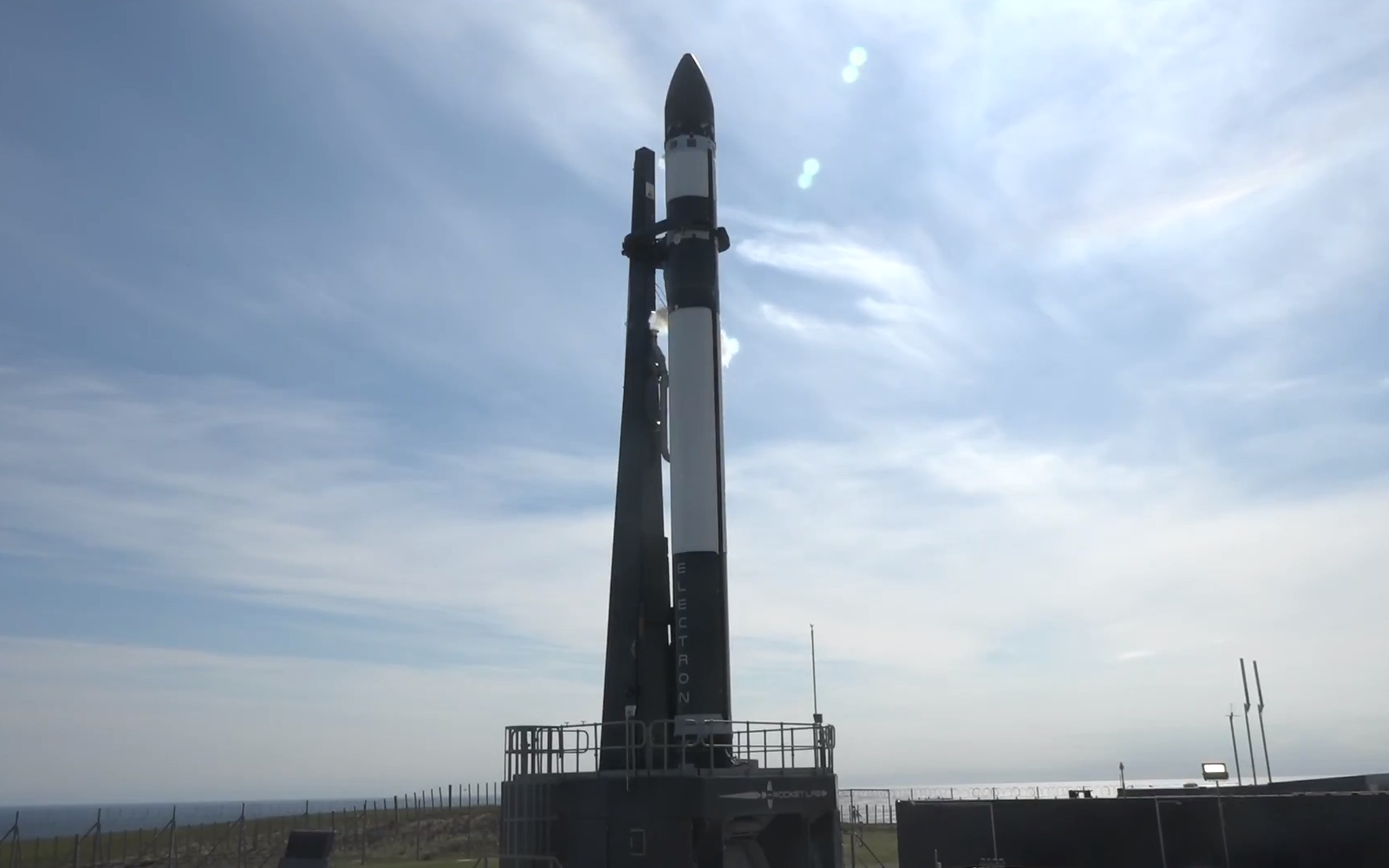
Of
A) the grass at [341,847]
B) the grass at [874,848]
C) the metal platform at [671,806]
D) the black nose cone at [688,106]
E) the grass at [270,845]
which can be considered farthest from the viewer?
Result: the grass at [270,845]

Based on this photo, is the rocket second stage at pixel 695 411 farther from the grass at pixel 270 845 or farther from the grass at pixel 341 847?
the grass at pixel 270 845

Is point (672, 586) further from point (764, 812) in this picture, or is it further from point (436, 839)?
point (436, 839)

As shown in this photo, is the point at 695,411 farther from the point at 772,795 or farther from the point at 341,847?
the point at 341,847

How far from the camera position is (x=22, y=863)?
152 feet

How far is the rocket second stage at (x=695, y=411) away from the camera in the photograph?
77.2 feet

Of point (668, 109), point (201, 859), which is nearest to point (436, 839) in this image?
point (201, 859)

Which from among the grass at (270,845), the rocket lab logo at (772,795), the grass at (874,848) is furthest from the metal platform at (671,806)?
the grass at (270,845)

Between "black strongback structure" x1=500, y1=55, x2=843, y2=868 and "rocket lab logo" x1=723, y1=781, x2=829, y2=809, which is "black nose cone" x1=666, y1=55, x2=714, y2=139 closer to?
"black strongback structure" x1=500, y1=55, x2=843, y2=868

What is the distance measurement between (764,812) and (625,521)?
761 cm

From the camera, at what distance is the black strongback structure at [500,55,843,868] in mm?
20672

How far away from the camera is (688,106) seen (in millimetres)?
27438

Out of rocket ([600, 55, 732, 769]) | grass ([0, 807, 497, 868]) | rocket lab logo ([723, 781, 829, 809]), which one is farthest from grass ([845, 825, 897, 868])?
grass ([0, 807, 497, 868])

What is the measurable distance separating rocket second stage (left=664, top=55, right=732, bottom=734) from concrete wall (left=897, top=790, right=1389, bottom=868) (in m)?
11.4

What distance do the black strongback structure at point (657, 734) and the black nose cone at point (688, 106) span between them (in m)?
0.05
